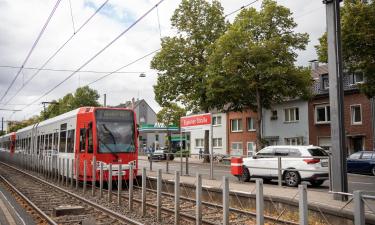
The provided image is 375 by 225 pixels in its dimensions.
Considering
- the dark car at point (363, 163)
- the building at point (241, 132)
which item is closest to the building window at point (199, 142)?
the building at point (241, 132)

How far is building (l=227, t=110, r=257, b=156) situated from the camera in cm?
4822

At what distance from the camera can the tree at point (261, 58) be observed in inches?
1316

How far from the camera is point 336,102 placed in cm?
1281

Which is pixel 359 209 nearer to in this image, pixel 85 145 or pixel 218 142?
pixel 85 145

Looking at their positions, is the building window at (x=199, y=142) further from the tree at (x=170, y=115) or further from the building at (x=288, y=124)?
the building at (x=288, y=124)

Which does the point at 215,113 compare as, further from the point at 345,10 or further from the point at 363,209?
the point at 363,209

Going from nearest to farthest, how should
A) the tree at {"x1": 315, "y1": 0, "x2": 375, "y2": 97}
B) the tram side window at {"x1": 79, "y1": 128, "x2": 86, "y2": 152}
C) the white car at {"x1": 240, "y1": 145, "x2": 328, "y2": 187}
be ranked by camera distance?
the white car at {"x1": 240, "y1": 145, "x2": 328, "y2": 187} → the tram side window at {"x1": 79, "y1": 128, "x2": 86, "y2": 152} → the tree at {"x1": 315, "y1": 0, "x2": 375, "y2": 97}

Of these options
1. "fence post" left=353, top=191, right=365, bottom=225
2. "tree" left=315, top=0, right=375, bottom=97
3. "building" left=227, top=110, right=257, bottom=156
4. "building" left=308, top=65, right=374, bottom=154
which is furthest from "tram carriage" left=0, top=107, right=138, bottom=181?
"building" left=227, top=110, right=257, bottom=156

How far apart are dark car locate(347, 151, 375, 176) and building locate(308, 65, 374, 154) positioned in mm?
7965

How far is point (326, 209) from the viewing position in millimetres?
9984

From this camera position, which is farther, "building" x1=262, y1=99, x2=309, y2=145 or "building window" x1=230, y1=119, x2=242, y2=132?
"building window" x1=230, y1=119, x2=242, y2=132

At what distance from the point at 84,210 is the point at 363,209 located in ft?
29.2

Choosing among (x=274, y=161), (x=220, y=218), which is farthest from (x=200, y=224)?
(x=274, y=161)

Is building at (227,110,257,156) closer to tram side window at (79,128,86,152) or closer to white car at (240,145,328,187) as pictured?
white car at (240,145,328,187)
